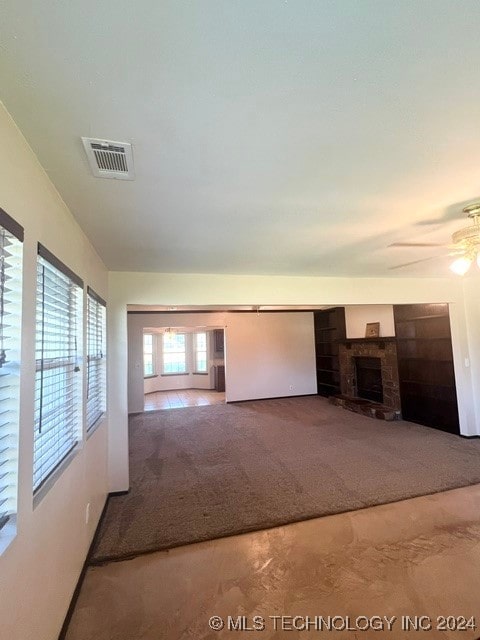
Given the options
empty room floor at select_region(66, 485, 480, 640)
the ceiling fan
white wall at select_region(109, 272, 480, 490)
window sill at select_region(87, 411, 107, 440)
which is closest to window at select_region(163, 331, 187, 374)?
white wall at select_region(109, 272, 480, 490)

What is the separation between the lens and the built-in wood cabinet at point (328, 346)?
24.9ft

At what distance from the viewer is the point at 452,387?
458 centimetres

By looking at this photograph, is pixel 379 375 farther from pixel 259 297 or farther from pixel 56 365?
pixel 56 365

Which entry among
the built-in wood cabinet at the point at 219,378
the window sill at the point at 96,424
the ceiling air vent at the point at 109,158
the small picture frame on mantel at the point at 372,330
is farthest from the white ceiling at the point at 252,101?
the built-in wood cabinet at the point at 219,378

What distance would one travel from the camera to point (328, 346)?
8109 mm

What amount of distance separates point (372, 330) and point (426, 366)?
165cm

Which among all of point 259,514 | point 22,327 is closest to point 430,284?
point 259,514

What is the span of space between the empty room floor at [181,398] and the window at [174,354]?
2.54 feet

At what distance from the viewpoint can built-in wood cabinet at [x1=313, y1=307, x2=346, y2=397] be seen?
7.59m

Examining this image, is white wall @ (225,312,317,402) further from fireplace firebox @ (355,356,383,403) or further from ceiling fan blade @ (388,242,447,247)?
ceiling fan blade @ (388,242,447,247)

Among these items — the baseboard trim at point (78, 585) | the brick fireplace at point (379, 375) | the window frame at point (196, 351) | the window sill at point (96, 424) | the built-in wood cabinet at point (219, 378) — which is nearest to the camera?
the baseboard trim at point (78, 585)

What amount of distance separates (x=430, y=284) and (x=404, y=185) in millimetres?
3425

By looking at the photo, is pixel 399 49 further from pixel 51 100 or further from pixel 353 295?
pixel 353 295

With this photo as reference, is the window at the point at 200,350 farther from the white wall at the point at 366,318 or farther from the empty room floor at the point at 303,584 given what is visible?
the empty room floor at the point at 303,584
